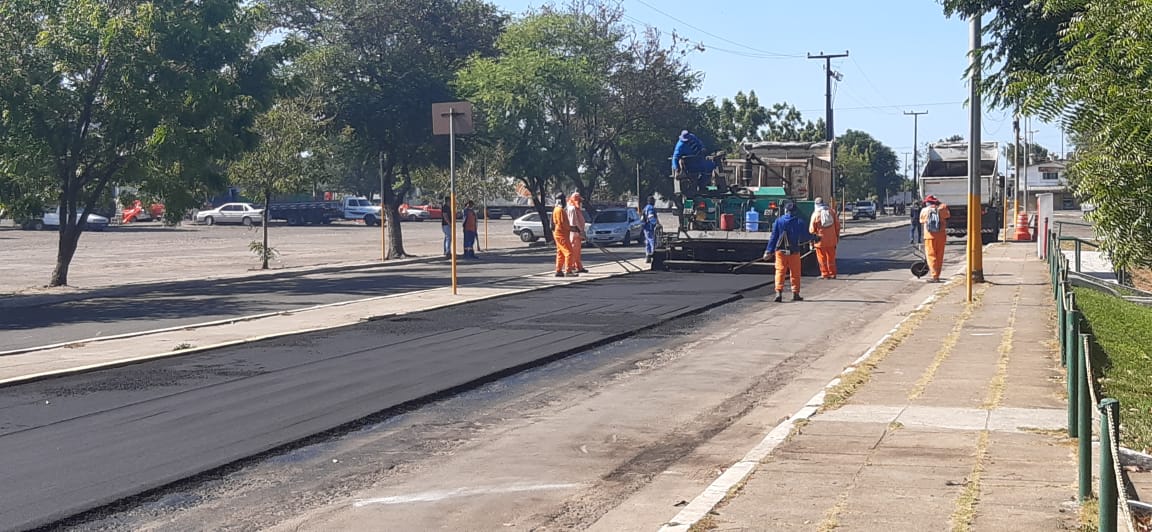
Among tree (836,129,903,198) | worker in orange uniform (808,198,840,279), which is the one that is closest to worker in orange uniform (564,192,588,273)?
worker in orange uniform (808,198,840,279)

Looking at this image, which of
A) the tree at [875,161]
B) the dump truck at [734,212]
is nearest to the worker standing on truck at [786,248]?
the dump truck at [734,212]

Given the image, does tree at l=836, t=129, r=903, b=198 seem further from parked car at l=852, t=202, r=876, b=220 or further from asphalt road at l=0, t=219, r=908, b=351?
asphalt road at l=0, t=219, r=908, b=351

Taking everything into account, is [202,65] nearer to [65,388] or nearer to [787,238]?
[787,238]

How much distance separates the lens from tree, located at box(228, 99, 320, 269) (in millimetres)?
33875

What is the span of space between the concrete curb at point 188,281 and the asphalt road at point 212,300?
356mm

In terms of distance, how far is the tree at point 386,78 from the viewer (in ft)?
127

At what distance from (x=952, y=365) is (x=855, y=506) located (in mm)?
5935

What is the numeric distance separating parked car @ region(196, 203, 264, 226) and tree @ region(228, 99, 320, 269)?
4190 centimetres

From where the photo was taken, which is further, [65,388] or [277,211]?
[277,211]

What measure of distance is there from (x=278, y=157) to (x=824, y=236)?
52.0 feet

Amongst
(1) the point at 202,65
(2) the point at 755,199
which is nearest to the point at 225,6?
(1) the point at 202,65

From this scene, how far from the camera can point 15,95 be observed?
957 inches

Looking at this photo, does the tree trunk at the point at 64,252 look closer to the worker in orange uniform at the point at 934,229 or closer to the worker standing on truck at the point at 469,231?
the worker standing on truck at the point at 469,231

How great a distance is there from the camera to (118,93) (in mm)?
25625
